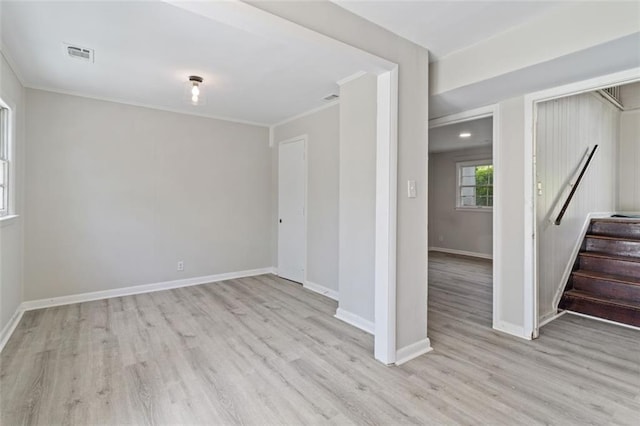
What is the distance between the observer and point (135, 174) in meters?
4.10

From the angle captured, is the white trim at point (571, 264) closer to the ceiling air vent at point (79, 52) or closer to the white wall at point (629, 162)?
the white wall at point (629, 162)

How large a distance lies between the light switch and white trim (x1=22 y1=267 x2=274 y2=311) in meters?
3.39

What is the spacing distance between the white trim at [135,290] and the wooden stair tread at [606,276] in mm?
4182

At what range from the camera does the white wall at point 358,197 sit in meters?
2.96

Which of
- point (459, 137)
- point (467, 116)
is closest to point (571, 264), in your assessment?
point (467, 116)

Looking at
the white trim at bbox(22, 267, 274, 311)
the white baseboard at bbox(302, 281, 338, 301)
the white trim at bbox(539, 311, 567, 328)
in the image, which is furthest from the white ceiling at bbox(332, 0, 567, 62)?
the white trim at bbox(22, 267, 274, 311)

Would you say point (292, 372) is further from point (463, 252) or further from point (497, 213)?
point (463, 252)

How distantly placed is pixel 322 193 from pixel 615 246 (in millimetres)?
3590

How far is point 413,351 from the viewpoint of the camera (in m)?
2.46

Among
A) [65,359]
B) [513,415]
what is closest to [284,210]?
[65,359]

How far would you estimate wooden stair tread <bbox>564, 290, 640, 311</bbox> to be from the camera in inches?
122

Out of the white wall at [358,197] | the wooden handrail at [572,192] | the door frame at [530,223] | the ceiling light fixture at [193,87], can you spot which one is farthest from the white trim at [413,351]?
the ceiling light fixture at [193,87]

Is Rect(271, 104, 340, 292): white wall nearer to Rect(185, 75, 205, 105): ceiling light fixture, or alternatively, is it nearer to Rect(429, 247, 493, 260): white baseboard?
Rect(185, 75, 205, 105): ceiling light fixture

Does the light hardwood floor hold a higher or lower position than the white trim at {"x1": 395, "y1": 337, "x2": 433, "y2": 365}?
lower
